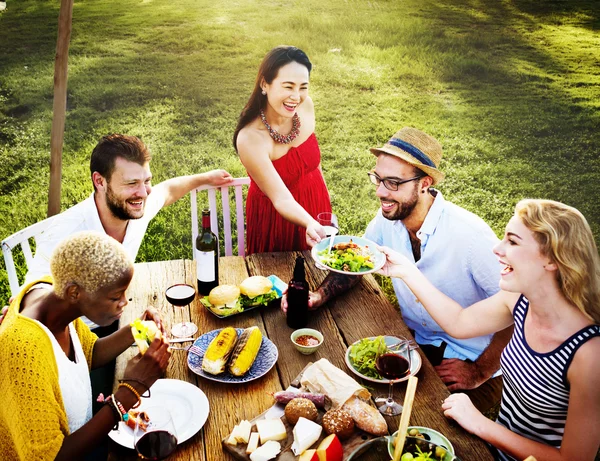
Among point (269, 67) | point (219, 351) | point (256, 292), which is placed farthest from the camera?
point (269, 67)

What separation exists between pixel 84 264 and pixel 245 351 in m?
0.79

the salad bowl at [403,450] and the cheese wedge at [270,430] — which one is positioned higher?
the salad bowl at [403,450]

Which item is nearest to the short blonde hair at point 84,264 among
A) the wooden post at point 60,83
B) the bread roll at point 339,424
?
the bread roll at point 339,424

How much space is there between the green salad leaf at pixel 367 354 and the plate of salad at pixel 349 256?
0.39m

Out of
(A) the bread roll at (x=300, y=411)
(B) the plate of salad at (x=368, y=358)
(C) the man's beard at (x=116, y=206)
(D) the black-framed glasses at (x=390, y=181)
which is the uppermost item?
(D) the black-framed glasses at (x=390, y=181)

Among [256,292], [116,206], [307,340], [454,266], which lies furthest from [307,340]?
[116,206]

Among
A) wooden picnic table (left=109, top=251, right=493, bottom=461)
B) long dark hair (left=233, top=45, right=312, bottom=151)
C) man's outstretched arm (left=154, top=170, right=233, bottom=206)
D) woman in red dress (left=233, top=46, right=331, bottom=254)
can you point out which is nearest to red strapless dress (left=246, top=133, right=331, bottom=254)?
woman in red dress (left=233, top=46, right=331, bottom=254)

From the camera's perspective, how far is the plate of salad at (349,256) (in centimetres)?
306

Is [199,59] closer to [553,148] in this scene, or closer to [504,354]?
[553,148]

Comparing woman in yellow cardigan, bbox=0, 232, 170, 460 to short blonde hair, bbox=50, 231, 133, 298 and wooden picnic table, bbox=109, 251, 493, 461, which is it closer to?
short blonde hair, bbox=50, 231, 133, 298

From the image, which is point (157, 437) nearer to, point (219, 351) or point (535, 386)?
point (219, 351)

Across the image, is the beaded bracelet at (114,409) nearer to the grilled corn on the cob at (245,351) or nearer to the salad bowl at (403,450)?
the grilled corn on the cob at (245,351)

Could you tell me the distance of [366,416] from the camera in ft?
7.41

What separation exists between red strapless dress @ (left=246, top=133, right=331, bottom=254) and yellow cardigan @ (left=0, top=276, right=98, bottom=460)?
8.01 feet
